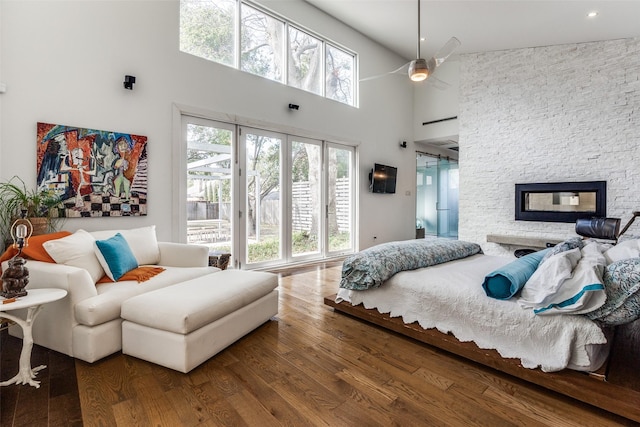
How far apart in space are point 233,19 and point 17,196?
3.42 meters

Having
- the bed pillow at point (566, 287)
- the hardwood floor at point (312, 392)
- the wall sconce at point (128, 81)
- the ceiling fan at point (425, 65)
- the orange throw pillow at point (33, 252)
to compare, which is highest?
the ceiling fan at point (425, 65)

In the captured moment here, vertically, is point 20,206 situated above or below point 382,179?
below

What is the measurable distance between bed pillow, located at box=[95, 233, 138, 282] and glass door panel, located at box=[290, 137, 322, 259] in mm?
2814

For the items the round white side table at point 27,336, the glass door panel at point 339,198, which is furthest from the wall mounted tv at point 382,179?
the round white side table at point 27,336

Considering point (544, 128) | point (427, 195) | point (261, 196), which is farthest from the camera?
point (427, 195)

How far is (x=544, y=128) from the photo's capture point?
5125 mm

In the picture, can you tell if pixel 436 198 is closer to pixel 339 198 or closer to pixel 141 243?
pixel 339 198

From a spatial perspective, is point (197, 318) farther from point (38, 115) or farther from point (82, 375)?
point (38, 115)

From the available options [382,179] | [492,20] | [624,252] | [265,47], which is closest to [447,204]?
[382,179]

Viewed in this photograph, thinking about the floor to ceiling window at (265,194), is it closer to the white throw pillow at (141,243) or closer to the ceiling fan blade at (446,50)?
the white throw pillow at (141,243)

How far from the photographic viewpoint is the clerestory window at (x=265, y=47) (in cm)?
403

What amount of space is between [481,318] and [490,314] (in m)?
0.07

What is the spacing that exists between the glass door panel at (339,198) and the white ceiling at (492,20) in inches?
89.4

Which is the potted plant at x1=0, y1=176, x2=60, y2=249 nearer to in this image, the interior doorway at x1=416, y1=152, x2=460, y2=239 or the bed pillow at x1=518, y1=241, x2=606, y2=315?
the bed pillow at x1=518, y1=241, x2=606, y2=315
